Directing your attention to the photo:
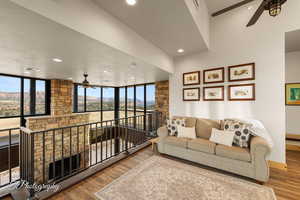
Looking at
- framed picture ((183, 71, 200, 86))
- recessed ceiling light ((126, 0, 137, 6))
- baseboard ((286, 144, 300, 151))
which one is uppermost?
recessed ceiling light ((126, 0, 137, 6))

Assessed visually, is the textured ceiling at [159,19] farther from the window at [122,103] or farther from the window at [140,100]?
the window at [122,103]

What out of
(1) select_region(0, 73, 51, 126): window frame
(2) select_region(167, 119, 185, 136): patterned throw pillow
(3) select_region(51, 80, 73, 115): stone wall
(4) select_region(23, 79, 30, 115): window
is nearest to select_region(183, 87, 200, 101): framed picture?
(2) select_region(167, 119, 185, 136): patterned throw pillow

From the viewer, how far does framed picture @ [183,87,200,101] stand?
11.6 feet

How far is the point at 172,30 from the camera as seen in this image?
2299 millimetres

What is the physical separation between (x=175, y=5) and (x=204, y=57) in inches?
84.9

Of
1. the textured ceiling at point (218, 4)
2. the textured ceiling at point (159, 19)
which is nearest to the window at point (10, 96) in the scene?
the textured ceiling at point (159, 19)

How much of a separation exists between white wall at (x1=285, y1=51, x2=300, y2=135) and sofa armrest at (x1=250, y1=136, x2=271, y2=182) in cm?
231

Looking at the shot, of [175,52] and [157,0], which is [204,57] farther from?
[157,0]

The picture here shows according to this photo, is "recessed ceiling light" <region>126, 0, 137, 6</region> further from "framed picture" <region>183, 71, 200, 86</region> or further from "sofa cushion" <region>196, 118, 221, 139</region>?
"sofa cushion" <region>196, 118, 221, 139</region>

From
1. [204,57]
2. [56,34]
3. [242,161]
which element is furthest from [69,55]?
[242,161]

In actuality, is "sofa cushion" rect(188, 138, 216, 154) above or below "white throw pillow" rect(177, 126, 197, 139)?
below

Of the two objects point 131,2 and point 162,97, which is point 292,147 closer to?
point 162,97

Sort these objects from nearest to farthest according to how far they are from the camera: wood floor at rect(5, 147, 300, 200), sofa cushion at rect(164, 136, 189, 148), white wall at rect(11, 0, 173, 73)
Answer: white wall at rect(11, 0, 173, 73) → wood floor at rect(5, 147, 300, 200) → sofa cushion at rect(164, 136, 189, 148)

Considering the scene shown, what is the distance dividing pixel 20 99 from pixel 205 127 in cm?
602
